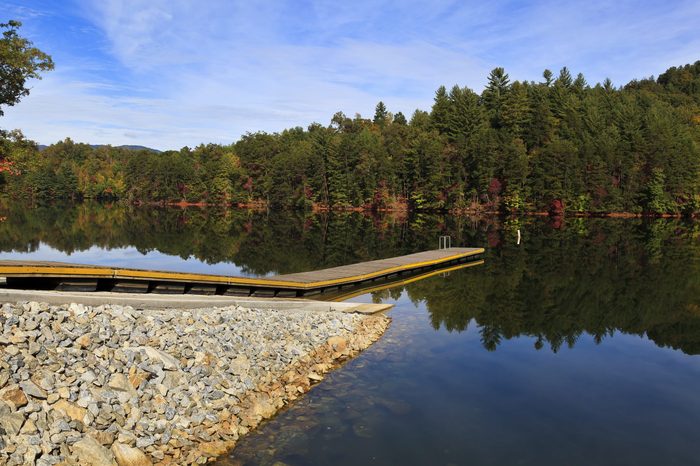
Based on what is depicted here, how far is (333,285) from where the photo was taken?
2341 centimetres

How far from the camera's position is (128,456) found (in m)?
8.48

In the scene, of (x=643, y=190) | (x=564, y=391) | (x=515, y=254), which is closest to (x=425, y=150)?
(x=643, y=190)

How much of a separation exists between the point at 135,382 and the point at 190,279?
717 centimetres

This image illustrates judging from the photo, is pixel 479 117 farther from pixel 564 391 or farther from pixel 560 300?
pixel 564 391

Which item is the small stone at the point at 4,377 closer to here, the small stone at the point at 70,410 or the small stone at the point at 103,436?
the small stone at the point at 70,410

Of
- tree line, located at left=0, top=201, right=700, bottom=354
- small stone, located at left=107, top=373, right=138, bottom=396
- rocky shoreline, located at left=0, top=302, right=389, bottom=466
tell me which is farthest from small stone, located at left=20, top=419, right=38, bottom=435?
tree line, located at left=0, top=201, right=700, bottom=354

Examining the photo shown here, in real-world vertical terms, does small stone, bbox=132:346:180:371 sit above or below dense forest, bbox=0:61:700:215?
below

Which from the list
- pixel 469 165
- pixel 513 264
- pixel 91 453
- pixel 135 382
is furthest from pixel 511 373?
pixel 469 165

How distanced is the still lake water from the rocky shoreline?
851mm

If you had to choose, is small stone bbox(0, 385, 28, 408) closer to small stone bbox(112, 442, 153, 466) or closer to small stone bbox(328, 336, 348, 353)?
small stone bbox(112, 442, 153, 466)

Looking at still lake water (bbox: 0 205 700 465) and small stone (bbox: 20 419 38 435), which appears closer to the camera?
small stone (bbox: 20 419 38 435)

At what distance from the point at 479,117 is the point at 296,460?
120038 millimetres

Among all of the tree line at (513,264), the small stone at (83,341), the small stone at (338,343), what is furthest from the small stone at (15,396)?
the tree line at (513,264)

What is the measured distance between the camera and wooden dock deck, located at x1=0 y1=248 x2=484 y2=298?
43.0 ft
